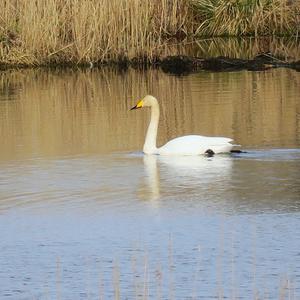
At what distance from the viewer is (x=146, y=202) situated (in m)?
9.63

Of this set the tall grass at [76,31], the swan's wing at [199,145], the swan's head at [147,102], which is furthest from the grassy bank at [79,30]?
the swan's wing at [199,145]

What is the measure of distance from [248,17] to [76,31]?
20.2 feet

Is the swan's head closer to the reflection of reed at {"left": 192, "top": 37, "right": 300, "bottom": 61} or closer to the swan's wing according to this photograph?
the swan's wing

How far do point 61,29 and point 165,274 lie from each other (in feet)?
47.6

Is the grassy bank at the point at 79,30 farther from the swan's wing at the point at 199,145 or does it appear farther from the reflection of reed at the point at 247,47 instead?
the swan's wing at the point at 199,145

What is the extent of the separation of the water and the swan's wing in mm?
93

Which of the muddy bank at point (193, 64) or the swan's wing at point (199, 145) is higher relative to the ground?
the muddy bank at point (193, 64)

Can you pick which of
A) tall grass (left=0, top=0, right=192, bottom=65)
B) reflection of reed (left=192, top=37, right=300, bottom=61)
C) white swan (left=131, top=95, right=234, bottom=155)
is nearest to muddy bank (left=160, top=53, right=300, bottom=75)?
reflection of reed (left=192, top=37, right=300, bottom=61)

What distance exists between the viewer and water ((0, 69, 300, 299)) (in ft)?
23.4

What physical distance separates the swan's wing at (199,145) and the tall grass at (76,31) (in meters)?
9.27

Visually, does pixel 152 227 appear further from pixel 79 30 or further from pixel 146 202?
pixel 79 30

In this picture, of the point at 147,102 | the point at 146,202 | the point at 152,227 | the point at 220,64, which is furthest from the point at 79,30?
the point at 152,227

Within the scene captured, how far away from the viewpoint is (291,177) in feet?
34.5

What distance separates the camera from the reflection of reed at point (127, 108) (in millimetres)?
13008
